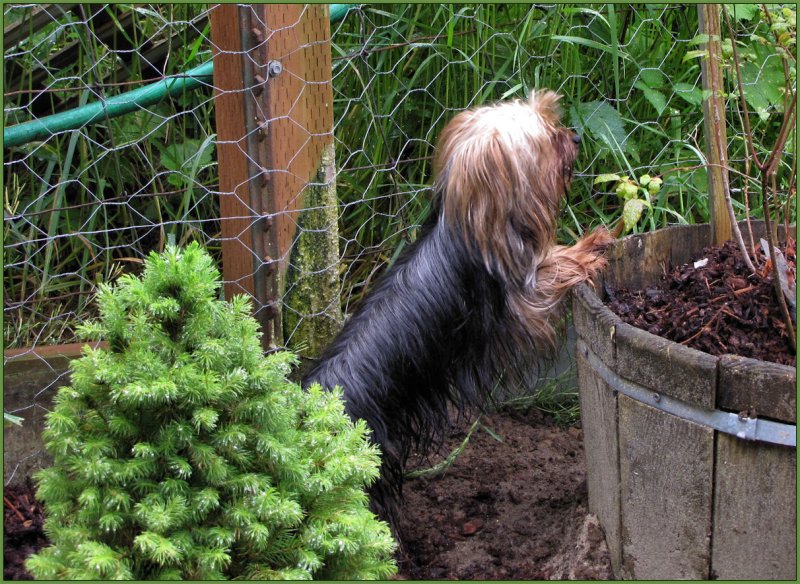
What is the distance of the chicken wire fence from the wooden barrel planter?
4.17 ft

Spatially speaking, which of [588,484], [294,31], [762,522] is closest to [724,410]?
[762,522]

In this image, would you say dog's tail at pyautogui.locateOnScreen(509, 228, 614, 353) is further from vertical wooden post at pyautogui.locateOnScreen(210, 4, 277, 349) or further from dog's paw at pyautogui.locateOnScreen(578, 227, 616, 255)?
vertical wooden post at pyautogui.locateOnScreen(210, 4, 277, 349)

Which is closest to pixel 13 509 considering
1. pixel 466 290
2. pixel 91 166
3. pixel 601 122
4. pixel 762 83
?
pixel 91 166

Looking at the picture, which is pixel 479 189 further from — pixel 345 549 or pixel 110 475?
pixel 110 475

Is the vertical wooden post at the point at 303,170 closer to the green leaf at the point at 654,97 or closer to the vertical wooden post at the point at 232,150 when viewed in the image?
the vertical wooden post at the point at 232,150

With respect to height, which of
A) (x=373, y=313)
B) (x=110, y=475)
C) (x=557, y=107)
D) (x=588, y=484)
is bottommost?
(x=588, y=484)

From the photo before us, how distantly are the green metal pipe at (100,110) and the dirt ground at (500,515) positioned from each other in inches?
46.8

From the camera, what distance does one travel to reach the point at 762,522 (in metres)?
2.14

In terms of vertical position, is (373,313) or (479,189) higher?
(479,189)

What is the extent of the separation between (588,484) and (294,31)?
1757mm

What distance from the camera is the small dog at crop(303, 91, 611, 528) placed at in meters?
2.88

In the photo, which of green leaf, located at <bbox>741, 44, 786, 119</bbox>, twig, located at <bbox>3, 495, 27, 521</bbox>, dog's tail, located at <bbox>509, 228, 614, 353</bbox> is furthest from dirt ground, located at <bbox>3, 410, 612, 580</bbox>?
green leaf, located at <bbox>741, 44, 786, 119</bbox>

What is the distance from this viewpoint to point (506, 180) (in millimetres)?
3018

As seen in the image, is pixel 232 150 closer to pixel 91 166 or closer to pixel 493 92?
pixel 91 166
